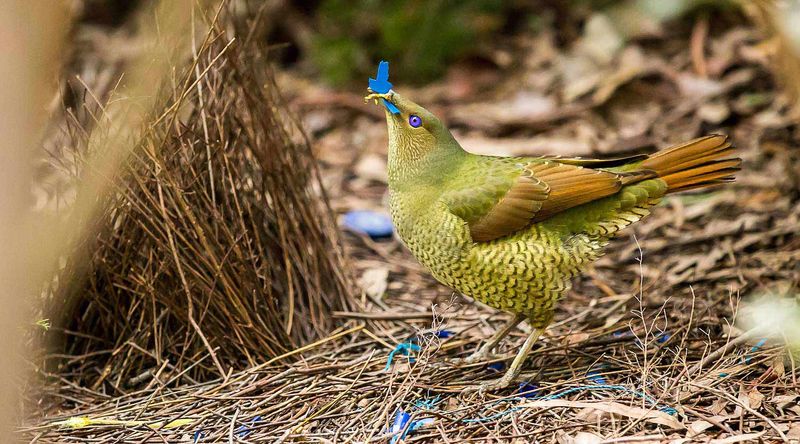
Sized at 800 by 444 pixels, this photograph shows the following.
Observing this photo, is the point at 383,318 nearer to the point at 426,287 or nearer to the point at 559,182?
the point at 426,287

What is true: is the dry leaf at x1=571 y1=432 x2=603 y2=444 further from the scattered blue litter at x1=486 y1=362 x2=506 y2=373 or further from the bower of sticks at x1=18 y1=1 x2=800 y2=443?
the scattered blue litter at x1=486 y1=362 x2=506 y2=373

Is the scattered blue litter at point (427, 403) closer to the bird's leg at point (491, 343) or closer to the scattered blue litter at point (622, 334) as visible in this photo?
the bird's leg at point (491, 343)

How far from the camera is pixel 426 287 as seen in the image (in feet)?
14.2

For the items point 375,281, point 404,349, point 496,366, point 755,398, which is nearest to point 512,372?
point 496,366

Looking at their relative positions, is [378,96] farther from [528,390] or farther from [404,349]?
[528,390]

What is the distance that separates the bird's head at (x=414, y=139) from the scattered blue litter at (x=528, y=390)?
87 centimetres

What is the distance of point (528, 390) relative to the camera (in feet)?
10.5

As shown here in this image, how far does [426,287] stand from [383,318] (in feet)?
2.18

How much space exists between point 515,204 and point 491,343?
1.96ft

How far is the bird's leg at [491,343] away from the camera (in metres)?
3.45

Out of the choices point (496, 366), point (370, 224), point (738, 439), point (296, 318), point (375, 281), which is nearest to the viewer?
point (738, 439)

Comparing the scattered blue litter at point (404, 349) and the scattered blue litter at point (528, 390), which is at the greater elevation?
the scattered blue litter at point (404, 349)

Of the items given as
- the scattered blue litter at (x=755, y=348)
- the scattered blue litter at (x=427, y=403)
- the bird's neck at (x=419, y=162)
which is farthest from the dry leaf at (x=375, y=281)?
the scattered blue litter at (x=755, y=348)

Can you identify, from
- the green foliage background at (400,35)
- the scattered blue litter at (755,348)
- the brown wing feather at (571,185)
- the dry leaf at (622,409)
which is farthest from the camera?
the green foliage background at (400,35)
